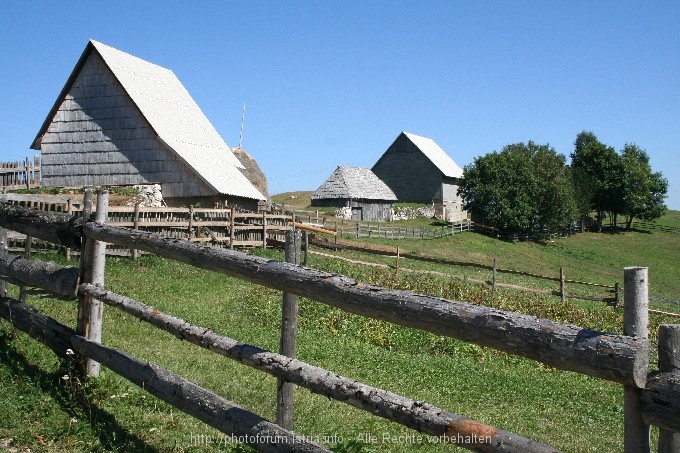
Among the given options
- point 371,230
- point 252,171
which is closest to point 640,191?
point 371,230

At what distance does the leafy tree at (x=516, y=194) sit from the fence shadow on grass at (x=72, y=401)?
53159mm

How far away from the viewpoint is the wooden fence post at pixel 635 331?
114 inches

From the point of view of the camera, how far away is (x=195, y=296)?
48.4 feet

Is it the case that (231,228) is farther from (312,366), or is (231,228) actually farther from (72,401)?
(312,366)

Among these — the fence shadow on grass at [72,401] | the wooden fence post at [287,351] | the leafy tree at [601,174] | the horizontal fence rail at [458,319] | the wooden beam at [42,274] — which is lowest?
the fence shadow on grass at [72,401]

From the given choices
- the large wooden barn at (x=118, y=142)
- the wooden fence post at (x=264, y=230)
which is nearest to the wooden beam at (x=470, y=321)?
the wooden fence post at (x=264, y=230)

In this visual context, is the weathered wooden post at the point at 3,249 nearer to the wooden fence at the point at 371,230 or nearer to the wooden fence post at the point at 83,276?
the wooden fence post at the point at 83,276

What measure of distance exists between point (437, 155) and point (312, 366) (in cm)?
6703

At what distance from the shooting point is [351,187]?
58906 millimetres

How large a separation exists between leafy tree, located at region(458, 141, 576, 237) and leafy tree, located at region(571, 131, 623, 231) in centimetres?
1718

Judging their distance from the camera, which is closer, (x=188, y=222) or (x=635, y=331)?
(x=635, y=331)

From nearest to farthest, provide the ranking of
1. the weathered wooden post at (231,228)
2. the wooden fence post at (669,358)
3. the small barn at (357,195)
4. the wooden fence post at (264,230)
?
the wooden fence post at (669,358), the weathered wooden post at (231,228), the wooden fence post at (264,230), the small barn at (357,195)

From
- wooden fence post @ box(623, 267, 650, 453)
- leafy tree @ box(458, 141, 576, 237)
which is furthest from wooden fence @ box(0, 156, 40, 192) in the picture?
leafy tree @ box(458, 141, 576, 237)

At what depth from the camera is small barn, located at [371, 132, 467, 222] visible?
66.8 m
